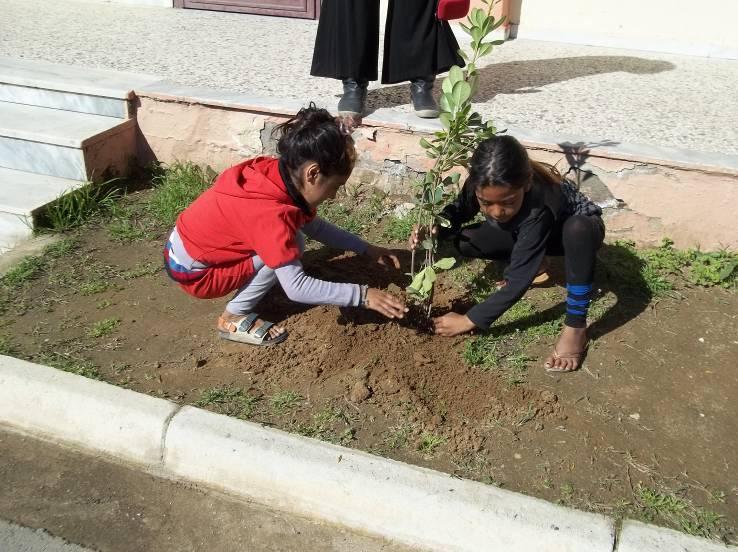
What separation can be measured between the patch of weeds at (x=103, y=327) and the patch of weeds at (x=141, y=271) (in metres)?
0.41

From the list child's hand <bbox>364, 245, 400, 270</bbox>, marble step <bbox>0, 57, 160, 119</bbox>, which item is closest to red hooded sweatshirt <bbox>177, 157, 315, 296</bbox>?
child's hand <bbox>364, 245, 400, 270</bbox>

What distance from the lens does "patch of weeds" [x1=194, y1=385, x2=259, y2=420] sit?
2.77m

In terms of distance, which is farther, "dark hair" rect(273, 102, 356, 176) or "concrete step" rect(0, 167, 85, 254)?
"concrete step" rect(0, 167, 85, 254)

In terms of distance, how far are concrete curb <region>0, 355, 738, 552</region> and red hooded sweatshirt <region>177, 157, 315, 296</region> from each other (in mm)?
666

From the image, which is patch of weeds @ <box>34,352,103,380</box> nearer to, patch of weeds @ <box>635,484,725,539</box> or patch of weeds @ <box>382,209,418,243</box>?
patch of weeds @ <box>382,209,418,243</box>

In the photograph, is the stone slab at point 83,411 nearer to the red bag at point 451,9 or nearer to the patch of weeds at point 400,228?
the patch of weeds at point 400,228

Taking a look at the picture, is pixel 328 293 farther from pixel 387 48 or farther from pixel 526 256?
pixel 387 48

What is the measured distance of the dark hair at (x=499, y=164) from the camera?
2.69 m

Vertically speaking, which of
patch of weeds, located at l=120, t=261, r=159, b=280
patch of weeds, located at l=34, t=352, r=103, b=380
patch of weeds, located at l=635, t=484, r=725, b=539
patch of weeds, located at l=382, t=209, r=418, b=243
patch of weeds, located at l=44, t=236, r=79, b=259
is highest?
patch of weeds, located at l=382, t=209, r=418, b=243

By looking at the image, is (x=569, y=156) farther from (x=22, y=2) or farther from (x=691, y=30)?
(x=22, y=2)

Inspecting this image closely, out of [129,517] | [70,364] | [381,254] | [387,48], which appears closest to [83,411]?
[70,364]

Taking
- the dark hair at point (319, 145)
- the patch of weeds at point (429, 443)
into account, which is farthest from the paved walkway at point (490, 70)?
the patch of weeds at point (429, 443)

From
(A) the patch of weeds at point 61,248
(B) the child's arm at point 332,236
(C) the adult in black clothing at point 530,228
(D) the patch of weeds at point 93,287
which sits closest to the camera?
(C) the adult in black clothing at point 530,228

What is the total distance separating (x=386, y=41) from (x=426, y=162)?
86 cm
